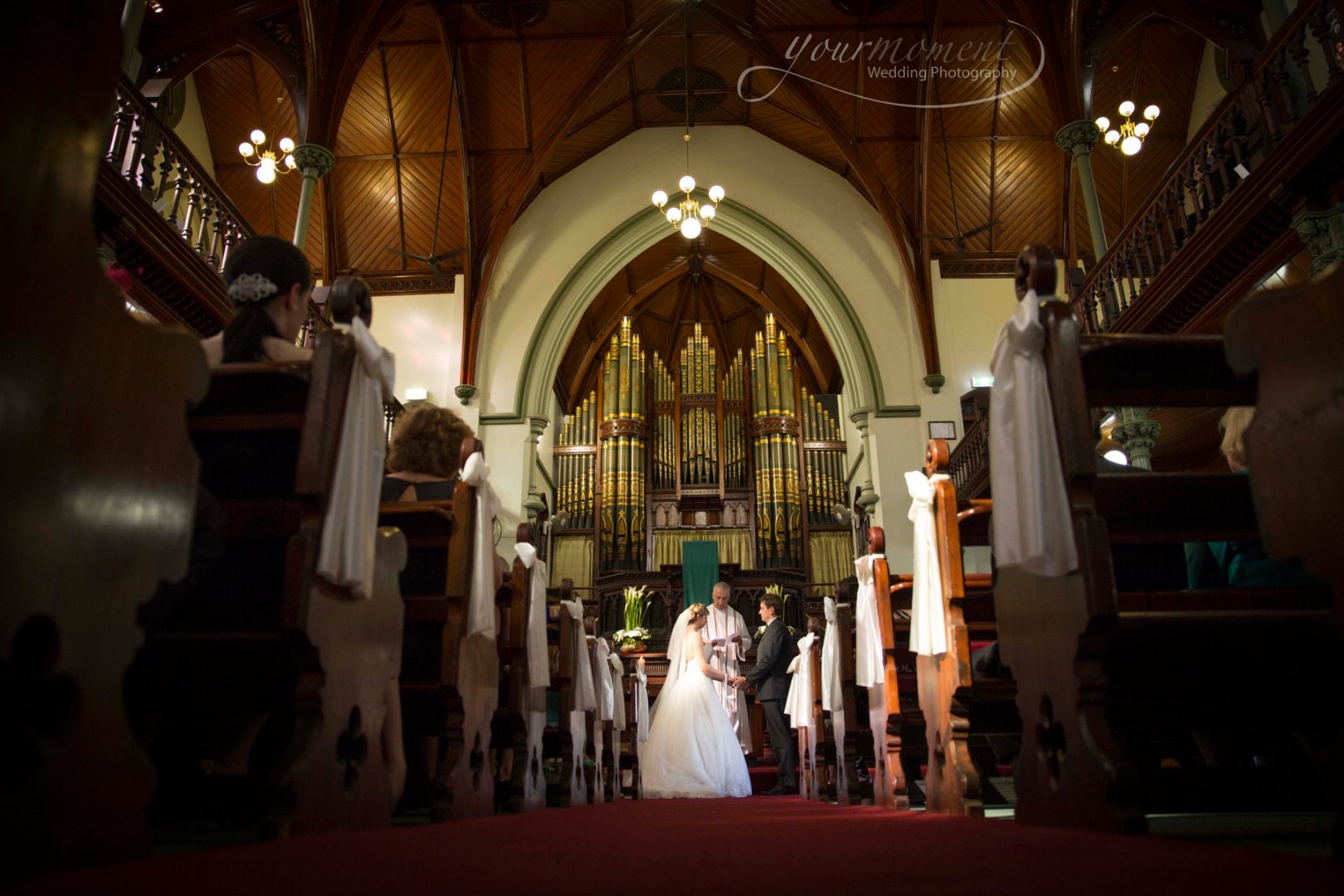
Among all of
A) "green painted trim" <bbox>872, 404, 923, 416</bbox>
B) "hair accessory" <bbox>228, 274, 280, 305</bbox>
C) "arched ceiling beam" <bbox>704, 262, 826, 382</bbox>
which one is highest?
"arched ceiling beam" <bbox>704, 262, 826, 382</bbox>

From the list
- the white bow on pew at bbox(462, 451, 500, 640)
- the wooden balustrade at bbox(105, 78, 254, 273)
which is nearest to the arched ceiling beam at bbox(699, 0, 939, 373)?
the wooden balustrade at bbox(105, 78, 254, 273)

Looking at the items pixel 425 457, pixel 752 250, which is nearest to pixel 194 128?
pixel 752 250

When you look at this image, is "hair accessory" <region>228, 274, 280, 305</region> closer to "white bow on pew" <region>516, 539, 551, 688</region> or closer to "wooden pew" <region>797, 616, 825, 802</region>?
"white bow on pew" <region>516, 539, 551, 688</region>

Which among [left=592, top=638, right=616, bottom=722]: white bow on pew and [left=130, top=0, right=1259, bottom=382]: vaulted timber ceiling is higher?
[left=130, top=0, right=1259, bottom=382]: vaulted timber ceiling

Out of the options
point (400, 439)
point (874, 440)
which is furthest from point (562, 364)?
point (400, 439)

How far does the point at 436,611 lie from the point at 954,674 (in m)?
2.07

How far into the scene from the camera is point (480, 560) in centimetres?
366

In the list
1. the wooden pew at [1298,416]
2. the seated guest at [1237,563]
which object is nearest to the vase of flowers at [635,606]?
the seated guest at [1237,563]

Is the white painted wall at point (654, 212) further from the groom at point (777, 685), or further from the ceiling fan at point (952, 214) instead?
the groom at point (777, 685)

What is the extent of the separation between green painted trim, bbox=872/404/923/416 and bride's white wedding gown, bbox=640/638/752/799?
252 inches

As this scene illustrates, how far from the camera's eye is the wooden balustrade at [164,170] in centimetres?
737

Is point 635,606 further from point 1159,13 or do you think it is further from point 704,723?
point 1159,13

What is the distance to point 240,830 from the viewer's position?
2.93 m

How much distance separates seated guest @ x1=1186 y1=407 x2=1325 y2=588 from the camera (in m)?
2.91
